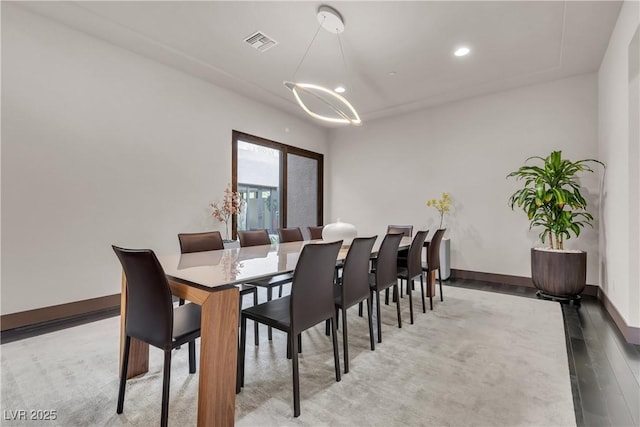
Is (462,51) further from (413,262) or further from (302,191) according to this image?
(302,191)

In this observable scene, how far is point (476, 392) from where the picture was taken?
1.77 metres

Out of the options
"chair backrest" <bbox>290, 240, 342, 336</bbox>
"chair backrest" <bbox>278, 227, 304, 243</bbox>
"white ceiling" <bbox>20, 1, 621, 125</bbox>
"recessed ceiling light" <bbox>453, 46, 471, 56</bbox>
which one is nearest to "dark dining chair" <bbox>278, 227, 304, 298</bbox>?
"chair backrest" <bbox>278, 227, 304, 243</bbox>

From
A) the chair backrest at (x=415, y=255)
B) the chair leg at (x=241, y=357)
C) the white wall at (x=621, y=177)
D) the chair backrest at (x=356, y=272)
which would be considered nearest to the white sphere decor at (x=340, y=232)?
the chair backrest at (x=415, y=255)

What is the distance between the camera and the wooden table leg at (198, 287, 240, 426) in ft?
4.46

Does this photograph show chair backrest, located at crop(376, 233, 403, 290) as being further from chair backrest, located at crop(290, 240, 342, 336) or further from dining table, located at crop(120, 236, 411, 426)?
dining table, located at crop(120, 236, 411, 426)

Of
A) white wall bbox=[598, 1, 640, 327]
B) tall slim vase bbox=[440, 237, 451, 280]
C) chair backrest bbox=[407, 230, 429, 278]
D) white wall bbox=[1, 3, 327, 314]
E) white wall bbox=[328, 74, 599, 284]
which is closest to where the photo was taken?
white wall bbox=[598, 1, 640, 327]

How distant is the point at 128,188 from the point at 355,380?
3.24m

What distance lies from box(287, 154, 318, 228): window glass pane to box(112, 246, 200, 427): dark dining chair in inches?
167

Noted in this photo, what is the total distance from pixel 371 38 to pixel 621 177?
2.77m

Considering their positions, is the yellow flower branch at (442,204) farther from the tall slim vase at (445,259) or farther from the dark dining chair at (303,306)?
the dark dining chair at (303,306)

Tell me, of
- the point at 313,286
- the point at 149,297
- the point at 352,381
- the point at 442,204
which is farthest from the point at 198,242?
the point at 442,204

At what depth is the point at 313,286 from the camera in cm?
179

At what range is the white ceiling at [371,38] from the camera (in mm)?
2764

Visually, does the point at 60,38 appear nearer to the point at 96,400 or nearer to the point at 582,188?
the point at 96,400
